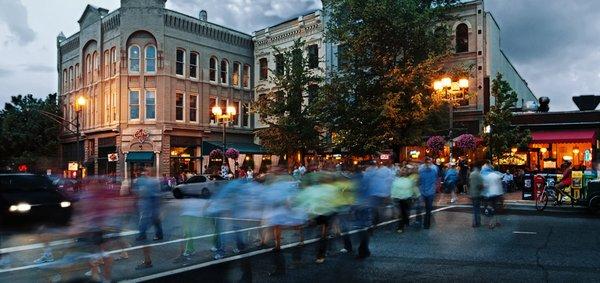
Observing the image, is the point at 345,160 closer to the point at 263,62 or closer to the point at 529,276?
the point at 263,62

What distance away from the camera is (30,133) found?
4675 centimetres

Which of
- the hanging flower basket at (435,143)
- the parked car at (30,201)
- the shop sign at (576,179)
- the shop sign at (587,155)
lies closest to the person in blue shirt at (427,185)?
the shop sign at (576,179)

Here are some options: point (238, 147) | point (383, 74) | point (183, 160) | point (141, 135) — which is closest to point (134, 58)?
point (141, 135)

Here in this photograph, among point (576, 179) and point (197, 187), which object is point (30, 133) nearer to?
point (197, 187)

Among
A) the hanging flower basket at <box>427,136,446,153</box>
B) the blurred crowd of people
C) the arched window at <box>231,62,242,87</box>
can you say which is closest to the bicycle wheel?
the hanging flower basket at <box>427,136,446,153</box>

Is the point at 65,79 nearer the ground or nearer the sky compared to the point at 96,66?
nearer the ground

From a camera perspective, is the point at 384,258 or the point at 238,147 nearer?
the point at 384,258

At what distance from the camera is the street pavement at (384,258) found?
8.56m

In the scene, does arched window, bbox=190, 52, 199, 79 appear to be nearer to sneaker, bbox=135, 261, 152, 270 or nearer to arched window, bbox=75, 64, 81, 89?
arched window, bbox=75, 64, 81, 89

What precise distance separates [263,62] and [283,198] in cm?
3622

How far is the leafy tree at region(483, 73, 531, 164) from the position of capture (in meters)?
29.0

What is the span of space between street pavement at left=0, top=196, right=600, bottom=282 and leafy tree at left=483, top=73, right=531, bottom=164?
14600 mm

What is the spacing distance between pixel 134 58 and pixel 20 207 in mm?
25690


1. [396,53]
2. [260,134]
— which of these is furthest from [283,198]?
[260,134]
